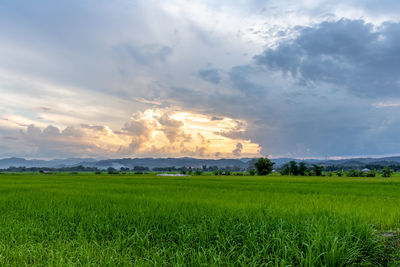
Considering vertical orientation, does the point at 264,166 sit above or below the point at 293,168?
above

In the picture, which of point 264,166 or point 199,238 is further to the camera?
point 264,166

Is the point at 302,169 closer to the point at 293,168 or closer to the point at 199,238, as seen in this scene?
the point at 293,168

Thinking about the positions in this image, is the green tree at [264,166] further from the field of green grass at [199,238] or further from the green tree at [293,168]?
the field of green grass at [199,238]

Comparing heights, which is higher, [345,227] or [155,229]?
[345,227]

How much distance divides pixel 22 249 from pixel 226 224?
4304mm

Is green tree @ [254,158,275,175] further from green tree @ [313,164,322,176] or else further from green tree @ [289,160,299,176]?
green tree @ [313,164,322,176]

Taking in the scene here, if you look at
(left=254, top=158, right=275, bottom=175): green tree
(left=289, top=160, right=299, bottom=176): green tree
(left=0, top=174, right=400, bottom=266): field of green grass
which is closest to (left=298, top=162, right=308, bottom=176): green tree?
(left=289, top=160, right=299, bottom=176): green tree

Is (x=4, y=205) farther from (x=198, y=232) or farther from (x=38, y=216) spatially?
(x=198, y=232)

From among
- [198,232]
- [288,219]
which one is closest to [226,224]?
[198,232]

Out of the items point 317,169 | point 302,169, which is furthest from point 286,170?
point 317,169

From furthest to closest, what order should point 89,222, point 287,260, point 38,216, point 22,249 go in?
point 38,216 → point 89,222 → point 22,249 → point 287,260

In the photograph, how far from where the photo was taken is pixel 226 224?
20.0 feet

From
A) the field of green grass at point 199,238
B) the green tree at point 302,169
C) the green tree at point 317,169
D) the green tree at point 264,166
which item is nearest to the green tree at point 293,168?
the green tree at point 302,169

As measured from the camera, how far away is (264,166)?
75.6 metres
